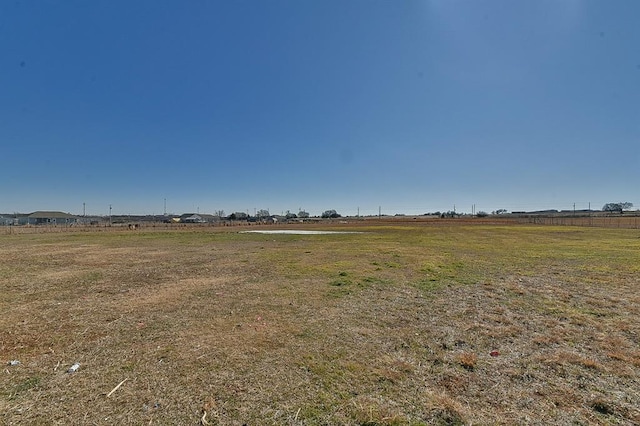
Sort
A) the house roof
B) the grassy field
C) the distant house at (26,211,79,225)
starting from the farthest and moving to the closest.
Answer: the house roof < the distant house at (26,211,79,225) < the grassy field

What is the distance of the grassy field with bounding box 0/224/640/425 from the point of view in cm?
312

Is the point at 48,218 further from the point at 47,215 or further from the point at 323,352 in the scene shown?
the point at 323,352

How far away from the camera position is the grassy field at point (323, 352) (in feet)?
10.2

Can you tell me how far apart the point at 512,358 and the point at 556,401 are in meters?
1.04

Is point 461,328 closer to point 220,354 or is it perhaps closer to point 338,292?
point 338,292

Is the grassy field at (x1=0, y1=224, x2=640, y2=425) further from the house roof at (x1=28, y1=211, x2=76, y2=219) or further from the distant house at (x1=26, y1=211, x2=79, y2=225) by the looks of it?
the house roof at (x1=28, y1=211, x2=76, y2=219)

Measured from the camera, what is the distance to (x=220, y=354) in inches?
173

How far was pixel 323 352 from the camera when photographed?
14.6ft

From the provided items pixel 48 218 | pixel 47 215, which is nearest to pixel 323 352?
pixel 48 218

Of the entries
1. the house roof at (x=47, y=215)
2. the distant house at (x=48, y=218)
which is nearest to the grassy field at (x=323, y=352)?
the distant house at (x=48, y=218)

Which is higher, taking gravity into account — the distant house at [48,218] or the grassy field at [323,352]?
the distant house at [48,218]

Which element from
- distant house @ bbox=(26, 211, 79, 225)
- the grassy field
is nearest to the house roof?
distant house @ bbox=(26, 211, 79, 225)

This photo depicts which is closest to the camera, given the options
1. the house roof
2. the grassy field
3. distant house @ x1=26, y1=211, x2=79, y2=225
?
the grassy field

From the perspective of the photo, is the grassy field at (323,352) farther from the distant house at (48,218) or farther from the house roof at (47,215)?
the house roof at (47,215)
